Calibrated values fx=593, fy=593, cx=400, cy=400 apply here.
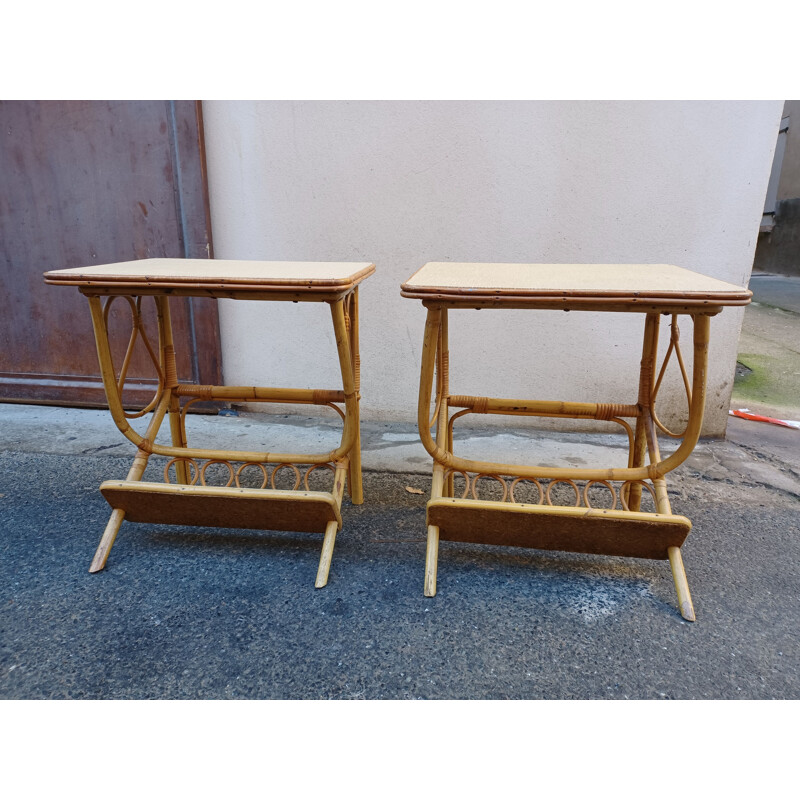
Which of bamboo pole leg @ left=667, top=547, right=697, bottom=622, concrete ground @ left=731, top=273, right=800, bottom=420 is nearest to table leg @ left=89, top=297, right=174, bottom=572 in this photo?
bamboo pole leg @ left=667, top=547, right=697, bottom=622

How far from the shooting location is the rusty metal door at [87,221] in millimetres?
2910

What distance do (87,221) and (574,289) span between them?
2.69 meters

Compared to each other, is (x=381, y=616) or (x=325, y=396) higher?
(x=325, y=396)

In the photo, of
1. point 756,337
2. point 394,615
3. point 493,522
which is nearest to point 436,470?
point 493,522

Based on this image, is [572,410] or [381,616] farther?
[572,410]

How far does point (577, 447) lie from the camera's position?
279 cm

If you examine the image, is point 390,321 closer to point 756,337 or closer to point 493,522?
point 493,522

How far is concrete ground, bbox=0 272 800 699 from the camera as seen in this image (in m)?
1.41

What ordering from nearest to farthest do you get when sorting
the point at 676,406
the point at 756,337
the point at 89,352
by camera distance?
1. the point at 676,406
2. the point at 89,352
3. the point at 756,337

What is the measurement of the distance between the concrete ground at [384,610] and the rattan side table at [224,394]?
15 cm

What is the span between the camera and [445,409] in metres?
2.02

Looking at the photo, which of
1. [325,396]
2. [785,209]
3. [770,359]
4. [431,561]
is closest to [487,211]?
[325,396]

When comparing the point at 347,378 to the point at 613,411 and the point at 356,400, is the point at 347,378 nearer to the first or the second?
the point at 356,400

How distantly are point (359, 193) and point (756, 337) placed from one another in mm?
4076
